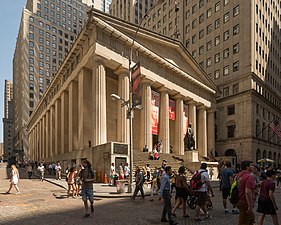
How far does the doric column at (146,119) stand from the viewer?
33.8 metres

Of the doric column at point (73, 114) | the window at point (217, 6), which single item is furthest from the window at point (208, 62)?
the doric column at point (73, 114)

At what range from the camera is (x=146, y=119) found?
34156mm

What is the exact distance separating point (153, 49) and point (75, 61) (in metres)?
10.3

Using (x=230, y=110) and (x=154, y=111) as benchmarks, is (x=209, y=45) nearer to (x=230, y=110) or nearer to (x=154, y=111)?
(x=230, y=110)

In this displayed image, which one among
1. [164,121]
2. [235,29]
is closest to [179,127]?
[164,121]

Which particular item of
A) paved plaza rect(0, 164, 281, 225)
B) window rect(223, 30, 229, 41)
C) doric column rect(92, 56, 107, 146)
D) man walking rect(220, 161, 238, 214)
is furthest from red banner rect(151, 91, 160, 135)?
window rect(223, 30, 229, 41)

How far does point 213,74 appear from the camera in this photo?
5588cm

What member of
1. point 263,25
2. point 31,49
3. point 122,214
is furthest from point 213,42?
point 31,49

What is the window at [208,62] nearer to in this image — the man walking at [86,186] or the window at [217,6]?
the window at [217,6]

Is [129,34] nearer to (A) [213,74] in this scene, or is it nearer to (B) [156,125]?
(B) [156,125]

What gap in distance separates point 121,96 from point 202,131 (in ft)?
67.5

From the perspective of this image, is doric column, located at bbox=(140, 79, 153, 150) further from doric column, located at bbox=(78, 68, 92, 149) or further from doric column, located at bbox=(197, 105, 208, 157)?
doric column, located at bbox=(197, 105, 208, 157)

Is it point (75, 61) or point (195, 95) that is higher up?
point (75, 61)

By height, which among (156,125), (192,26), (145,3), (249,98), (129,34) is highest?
(145,3)
